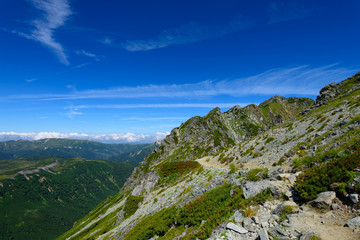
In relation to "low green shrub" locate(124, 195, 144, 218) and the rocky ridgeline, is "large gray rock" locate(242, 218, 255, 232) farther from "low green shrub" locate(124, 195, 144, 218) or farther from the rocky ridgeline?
the rocky ridgeline

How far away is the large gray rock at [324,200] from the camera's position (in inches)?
369

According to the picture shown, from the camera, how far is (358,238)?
23.9ft

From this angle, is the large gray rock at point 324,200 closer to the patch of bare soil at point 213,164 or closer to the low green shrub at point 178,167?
the patch of bare soil at point 213,164

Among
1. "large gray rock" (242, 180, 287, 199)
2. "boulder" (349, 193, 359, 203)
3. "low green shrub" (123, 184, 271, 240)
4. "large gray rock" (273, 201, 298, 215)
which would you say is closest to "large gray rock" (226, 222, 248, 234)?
"low green shrub" (123, 184, 271, 240)

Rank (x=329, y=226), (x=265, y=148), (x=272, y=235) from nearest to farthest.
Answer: (x=329, y=226) < (x=272, y=235) < (x=265, y=148)

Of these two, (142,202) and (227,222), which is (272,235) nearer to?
(227,222)

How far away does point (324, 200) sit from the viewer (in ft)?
31.0

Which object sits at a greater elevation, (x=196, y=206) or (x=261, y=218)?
(x=261, y=218)

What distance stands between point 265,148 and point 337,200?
26974 mm

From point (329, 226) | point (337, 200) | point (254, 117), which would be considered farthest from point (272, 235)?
point (254, 117)

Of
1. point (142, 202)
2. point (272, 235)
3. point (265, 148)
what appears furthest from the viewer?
point (142, 202)

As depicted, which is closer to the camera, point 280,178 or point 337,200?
point 337,200

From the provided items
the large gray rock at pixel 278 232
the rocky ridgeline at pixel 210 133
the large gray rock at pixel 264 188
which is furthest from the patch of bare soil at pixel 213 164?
the rocky ridgeline at pixel 210 133

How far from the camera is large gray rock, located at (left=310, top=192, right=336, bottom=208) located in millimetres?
9373
